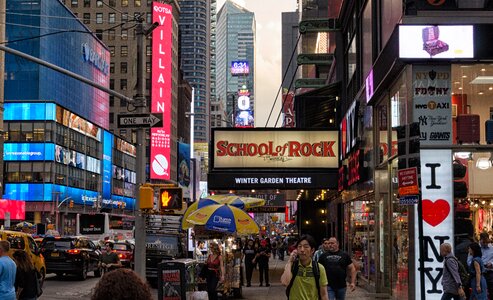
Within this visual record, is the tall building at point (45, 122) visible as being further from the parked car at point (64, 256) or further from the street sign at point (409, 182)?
the street sign at point (409, 182)

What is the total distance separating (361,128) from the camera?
25516mm

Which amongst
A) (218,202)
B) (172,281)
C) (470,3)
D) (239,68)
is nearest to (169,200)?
(172,281)

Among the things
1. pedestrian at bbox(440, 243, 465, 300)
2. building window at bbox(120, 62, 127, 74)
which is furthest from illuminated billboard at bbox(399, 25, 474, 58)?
building window at bbox(120, 62, 127, 74)

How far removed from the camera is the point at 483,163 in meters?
16.7

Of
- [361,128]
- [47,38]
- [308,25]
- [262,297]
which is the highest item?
[47,38]

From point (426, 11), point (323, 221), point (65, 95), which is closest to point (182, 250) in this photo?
point (426, 11)

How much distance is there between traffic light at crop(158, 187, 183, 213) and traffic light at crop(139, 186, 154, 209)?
580 mm

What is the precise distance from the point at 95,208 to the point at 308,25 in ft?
253

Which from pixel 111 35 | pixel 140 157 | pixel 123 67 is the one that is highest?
pixel 111 35

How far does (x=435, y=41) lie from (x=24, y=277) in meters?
9.56

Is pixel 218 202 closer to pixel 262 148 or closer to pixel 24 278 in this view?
pixel 262 148

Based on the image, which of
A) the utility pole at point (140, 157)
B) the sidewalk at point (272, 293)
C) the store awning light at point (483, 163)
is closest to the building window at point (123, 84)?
the sidewalk at point (272, 293)

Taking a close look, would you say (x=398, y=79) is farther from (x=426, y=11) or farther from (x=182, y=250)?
(x=182, y=250)

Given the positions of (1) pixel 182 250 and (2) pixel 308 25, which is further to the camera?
(2) pixel 308 25
